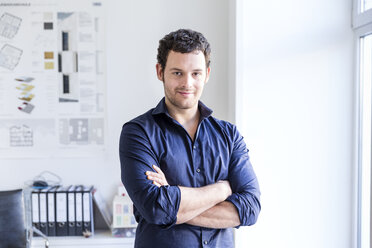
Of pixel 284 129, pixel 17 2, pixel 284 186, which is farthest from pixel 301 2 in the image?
pixel 17 2

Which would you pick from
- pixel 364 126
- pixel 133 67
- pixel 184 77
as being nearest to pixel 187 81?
pixel 184 77

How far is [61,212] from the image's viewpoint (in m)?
2.46

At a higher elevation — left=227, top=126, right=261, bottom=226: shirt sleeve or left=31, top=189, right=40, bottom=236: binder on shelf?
left=227, top=126, right=261, bottom=226: shirt sleeve

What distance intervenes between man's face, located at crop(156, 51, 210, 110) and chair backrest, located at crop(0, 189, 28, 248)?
1494 mm

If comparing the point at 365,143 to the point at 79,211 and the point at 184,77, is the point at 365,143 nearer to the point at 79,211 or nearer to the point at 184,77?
the point at 184,77

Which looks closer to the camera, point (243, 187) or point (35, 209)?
point (243, 187)

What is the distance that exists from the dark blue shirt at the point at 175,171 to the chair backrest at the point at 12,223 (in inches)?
48.5

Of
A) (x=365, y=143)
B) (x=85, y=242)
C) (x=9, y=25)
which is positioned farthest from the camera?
(x=9, y=25)

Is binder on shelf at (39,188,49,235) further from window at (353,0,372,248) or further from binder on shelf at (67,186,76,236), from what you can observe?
window at (353,0,372,248)

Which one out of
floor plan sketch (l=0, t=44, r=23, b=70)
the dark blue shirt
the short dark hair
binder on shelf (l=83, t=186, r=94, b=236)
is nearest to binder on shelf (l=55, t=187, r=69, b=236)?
binder on shelf (l=83, t=186, r=94, b=236)

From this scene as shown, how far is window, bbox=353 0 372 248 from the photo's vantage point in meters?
2.26

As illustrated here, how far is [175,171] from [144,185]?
0.15 m

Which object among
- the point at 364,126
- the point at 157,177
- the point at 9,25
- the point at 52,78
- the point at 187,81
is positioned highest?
the point at 9,25

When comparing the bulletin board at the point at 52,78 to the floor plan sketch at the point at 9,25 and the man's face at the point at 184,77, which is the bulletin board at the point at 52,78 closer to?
the floor plan sketch at the point at 9,25
